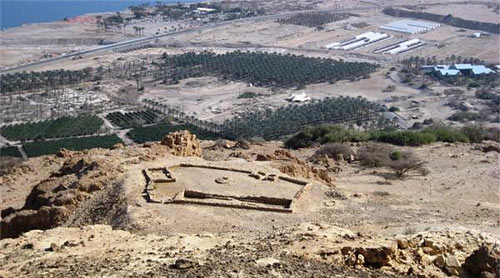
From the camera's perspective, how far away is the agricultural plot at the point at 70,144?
48.3 m

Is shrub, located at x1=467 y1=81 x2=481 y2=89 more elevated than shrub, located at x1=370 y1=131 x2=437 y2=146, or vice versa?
shrub, located at x1=370 y1=131 x2=437 y2=146

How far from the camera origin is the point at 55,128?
2173 inches

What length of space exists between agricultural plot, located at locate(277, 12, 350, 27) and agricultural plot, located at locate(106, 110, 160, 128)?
47633 millimetres

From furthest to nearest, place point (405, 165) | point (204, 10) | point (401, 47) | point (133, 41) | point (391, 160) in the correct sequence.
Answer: point (204, 10), point (133, 41), point (401, 47), point (391, 160), point (405, 165)

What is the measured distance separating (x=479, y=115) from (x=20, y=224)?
46683 mm

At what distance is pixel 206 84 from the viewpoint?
70.1m

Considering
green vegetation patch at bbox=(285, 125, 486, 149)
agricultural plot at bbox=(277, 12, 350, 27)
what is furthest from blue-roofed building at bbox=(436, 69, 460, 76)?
green vegetation patch at bbox=(285, 125, 486, 149)

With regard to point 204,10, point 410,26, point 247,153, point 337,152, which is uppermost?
point 247,153

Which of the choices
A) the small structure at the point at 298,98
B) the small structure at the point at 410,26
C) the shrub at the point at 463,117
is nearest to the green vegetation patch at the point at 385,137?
the shrub at the point at 463,117

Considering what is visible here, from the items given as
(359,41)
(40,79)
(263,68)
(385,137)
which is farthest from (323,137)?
(359,41)

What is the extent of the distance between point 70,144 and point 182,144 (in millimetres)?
25268

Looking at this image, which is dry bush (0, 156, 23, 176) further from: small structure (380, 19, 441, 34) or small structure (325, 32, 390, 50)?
small structure (380, 19, 441, 34)

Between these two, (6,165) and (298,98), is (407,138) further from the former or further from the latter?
(298,98)

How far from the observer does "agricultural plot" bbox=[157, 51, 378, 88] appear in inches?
2820
